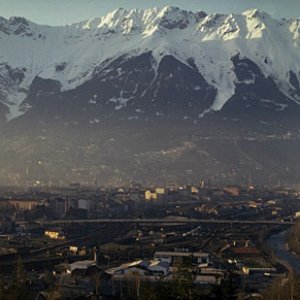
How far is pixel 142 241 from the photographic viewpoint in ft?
118

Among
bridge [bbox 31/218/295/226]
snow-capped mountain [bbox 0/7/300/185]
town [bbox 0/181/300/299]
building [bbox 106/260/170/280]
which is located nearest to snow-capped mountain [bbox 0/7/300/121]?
snow-capped mountain [bbox 0/7/300/185]

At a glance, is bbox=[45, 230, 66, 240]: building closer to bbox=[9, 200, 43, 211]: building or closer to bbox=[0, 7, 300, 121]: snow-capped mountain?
bbox=[9, 200, 43, 211]: building

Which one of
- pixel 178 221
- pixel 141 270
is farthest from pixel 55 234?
pixel 141 270

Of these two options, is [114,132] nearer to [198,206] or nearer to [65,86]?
[65,86]

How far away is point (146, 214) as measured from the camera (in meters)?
48.2

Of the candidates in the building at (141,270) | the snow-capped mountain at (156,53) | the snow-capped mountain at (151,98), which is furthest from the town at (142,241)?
the snow-capped mountain at (156,53)

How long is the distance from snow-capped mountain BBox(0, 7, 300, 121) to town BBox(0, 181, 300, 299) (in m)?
38.8

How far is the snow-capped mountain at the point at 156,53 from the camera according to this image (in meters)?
105

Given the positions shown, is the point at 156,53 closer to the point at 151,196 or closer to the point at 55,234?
the point at 151,196

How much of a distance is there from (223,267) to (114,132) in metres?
56.8

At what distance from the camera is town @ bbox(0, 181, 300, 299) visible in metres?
22.7

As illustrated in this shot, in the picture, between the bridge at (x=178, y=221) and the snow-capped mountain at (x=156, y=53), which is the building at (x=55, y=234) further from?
the snow-capped mountain at (x=156, y=53)

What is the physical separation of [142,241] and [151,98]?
6414cm

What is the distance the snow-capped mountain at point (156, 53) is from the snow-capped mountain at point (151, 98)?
0.57 ft
